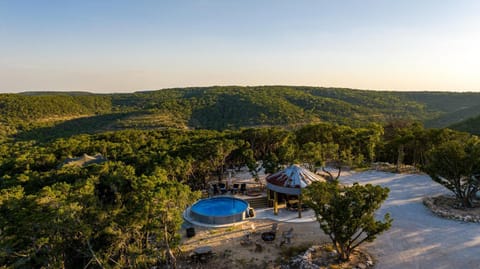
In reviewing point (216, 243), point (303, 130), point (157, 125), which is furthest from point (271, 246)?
point (157, 125)

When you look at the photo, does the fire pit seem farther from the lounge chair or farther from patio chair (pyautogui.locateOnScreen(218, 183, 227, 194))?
patio chair (pyautogui.locateOnScreen(218, 183, 227, 194))

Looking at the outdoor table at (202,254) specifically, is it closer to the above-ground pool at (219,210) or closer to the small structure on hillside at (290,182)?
the above-ground pool at (219,210)

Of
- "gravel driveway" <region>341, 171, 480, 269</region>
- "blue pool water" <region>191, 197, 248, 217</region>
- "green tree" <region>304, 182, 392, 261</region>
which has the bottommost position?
"blue pool water" <region>191, 197, 248, 217</region>

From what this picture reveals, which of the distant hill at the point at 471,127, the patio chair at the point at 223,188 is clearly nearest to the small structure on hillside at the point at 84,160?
the patio chair at the point at 223,188

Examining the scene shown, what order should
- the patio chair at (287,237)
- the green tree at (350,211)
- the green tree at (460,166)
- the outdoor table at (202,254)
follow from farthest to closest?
1. the green tree at (460,166)
2. the patio chair at (287,237)
3. the outdoor table at (202,254)
4. the green tree at (350,211)

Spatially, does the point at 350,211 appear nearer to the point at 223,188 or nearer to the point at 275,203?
the point at 275,203

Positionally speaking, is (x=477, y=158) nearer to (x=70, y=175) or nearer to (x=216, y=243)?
(x=216, y=243)

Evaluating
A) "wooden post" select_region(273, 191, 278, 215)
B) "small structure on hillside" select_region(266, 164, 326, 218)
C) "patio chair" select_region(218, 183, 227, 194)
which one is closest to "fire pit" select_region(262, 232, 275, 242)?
"small structure on hillside" select_region(266, 164, 326, 218)
